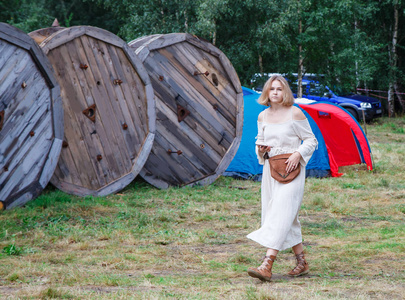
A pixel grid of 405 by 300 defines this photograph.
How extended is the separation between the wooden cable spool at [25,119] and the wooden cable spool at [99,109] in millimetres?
308

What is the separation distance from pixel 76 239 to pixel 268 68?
13997 mm

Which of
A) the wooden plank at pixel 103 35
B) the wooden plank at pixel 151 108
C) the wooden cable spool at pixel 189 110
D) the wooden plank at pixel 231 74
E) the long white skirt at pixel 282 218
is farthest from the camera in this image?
the wooden plank at pixel 231 74

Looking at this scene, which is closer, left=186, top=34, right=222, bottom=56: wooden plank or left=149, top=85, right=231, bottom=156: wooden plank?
left=149, top=85, right=231, bottom=156: wooden plank

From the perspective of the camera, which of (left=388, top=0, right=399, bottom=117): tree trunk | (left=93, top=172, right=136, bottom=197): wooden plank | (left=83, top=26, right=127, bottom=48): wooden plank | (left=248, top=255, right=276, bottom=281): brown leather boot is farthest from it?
(left=388, top=0, right=399, bottom=117): tree trunk

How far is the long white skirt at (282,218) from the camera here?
4.20 metres

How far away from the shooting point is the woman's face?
4355mm

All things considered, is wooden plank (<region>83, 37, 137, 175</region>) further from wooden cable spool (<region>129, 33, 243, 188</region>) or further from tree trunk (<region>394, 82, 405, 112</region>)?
tree trunk (<region>394, 82, 405, 112</region>)

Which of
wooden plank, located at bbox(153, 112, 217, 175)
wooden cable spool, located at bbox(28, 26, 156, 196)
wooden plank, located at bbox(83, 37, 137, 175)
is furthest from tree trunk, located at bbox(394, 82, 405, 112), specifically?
wooden plank, located at bbox(83, 37, 137, 175)

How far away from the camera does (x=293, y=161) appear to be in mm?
4234

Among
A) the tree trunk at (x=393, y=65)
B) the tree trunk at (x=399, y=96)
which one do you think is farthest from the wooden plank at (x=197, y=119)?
the tree trunk at (x=399, y=96)

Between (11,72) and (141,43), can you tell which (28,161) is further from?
(141,43)

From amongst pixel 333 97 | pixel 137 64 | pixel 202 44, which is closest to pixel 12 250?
pixel 137 64

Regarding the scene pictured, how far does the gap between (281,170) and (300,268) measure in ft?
2.65

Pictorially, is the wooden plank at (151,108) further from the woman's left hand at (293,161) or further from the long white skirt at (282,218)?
the woman's left hand at (293,161)
